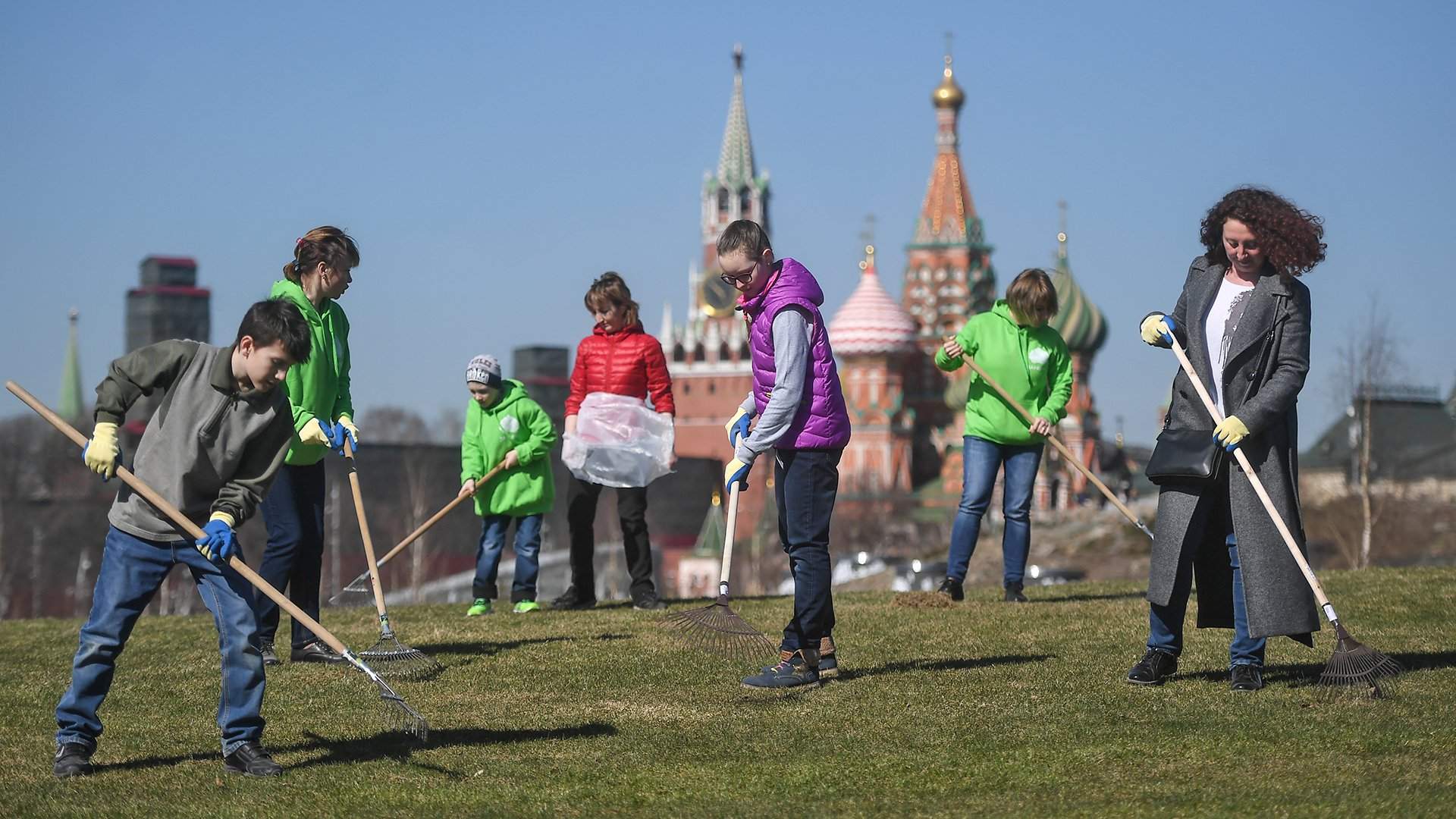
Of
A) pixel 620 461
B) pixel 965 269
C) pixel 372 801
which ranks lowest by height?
pixel 372 801

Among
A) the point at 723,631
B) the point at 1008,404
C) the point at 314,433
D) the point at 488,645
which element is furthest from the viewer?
the point at 1008,404

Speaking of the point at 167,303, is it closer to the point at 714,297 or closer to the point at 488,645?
the point at 714,297

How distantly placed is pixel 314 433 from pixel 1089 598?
5238 millimetres

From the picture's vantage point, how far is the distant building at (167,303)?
130875mm

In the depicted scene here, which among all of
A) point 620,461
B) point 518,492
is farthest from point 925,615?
point 518,492

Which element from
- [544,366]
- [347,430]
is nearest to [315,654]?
[347,430]

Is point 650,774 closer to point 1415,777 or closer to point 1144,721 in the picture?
point 1144,721

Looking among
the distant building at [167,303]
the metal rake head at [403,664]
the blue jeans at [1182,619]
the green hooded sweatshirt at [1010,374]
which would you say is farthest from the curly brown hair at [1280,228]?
the distant building at [167,303]

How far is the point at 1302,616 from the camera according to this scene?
22.7ft

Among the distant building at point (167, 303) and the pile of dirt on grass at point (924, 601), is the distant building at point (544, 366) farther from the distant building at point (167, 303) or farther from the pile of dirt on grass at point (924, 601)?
the pile of dirt on grass at point (924, 601)

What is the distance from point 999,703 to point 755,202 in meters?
148

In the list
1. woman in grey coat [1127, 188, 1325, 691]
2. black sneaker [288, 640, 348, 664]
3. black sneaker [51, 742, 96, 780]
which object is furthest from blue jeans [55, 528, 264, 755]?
woman in grey coat [1127, 188, 1325, 691]

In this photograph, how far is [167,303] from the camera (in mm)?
Result: 131375

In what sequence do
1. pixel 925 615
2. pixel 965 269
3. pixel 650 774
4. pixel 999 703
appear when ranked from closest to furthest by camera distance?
1. pixel 650 774
2. pixel 999 703
3. pixel 925 615
4. pixel 965 269
